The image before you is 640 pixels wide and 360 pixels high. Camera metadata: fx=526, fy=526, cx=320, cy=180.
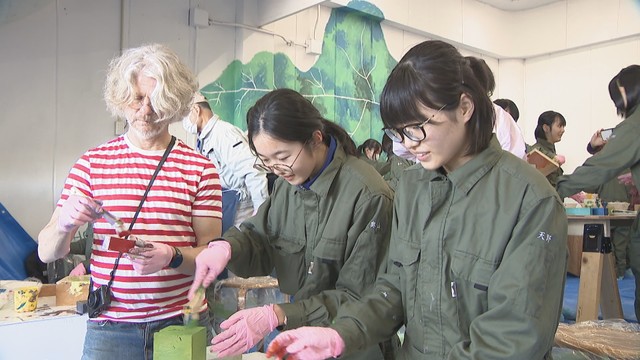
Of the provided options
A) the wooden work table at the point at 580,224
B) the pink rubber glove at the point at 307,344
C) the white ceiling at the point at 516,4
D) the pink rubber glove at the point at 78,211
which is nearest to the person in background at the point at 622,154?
the wooden work table at the point at 580,224

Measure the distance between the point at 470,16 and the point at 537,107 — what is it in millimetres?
1711

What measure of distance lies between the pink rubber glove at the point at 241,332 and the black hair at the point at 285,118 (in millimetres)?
490

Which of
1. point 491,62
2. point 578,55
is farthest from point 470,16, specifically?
point 578,55

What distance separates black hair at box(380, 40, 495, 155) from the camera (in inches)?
41.8

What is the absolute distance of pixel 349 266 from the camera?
55.1 inches

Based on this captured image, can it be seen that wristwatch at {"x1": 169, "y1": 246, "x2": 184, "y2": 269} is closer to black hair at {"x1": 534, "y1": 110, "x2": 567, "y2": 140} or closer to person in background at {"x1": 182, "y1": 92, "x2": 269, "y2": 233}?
Result: person in background at {"x1": 182, "y1": 92, "x2": 269, "y2": 233}

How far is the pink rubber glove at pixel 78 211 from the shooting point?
3.80ft

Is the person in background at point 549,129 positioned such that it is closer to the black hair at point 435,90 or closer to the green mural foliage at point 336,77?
the green mural foliage at point 336,77

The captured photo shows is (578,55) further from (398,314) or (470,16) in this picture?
(398,314)

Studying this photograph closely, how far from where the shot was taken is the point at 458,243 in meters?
1.09

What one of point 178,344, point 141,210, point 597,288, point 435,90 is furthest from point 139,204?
point 597,288

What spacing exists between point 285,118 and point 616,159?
174 centimetres

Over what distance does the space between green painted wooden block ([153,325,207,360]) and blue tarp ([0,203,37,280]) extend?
2.63 meters

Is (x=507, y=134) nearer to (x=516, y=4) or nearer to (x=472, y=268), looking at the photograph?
(x=472, y=268)
